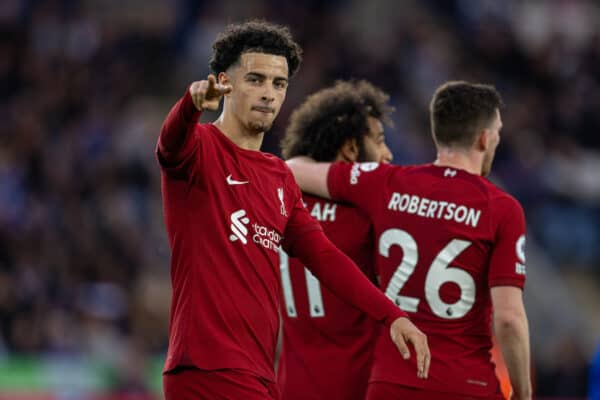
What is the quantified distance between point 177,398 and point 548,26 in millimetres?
14431

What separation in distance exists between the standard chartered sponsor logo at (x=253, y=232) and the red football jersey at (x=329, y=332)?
3.94 feet

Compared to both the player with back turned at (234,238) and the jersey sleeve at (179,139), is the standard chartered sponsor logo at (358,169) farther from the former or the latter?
the jersey sleeve at (179,139)

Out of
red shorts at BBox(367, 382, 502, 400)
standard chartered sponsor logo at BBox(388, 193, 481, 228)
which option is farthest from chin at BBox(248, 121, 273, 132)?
red shorts at BBox(367, 382, 502, 400)

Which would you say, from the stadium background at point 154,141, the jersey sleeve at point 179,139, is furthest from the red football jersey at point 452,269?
the stadium background at point 154,141

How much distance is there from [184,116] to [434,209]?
70.2 inches

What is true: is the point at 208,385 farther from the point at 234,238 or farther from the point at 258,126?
the point at 258,126

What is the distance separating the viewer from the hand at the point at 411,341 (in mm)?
4559

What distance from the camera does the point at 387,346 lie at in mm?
5566

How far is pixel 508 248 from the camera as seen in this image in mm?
5438

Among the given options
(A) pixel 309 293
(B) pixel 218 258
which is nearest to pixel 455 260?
(A) pixel 309 293

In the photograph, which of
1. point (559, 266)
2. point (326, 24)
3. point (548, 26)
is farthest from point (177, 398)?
point (548, 26)

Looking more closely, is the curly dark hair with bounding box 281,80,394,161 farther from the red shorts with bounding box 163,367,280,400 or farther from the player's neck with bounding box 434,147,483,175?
the red shorts with bounding box 163,367,280,400

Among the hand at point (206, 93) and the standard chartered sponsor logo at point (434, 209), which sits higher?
the hand at point (206, 93)

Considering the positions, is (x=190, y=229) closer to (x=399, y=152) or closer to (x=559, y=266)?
(x=399, y=152)
